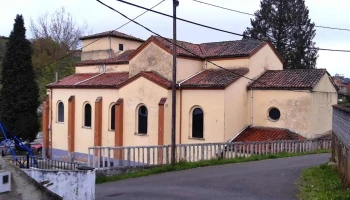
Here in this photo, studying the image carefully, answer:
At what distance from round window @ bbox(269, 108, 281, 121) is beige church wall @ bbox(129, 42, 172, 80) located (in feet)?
20.5

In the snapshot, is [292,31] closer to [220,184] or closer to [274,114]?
[274,114]

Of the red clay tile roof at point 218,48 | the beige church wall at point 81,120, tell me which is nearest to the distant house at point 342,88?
the red clay tile roof at point 218,48

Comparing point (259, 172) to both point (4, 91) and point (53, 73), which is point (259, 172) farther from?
point (53, 73)

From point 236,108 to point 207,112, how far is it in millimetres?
1718

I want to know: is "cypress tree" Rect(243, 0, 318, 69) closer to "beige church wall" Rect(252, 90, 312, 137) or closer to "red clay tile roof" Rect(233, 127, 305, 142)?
"beige church wall" Rect(252, 90, 312, 137)

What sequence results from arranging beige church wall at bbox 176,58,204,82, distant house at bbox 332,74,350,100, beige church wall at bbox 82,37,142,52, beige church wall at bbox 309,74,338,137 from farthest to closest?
beige church wall at bbox 82,37,142,52 < distant house at bbox 332,74,350,100 < beige church wall at bbox 176,58,204,82 < beige church wall at bbox 309,74,338,137

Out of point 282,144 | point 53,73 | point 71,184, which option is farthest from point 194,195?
point 53,73

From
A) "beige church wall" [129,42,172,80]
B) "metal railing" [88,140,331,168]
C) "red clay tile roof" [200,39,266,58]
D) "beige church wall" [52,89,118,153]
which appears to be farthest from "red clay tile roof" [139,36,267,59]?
"metal railing" [88,140,331,168]

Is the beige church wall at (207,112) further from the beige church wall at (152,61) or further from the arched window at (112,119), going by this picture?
the arched window at (112,119)

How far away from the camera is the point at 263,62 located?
24.2 m

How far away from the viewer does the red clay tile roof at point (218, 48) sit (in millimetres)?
23375

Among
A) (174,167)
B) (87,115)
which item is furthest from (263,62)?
(87,115)

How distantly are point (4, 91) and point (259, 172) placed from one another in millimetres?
26875

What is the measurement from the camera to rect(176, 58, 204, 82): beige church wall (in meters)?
23.1
